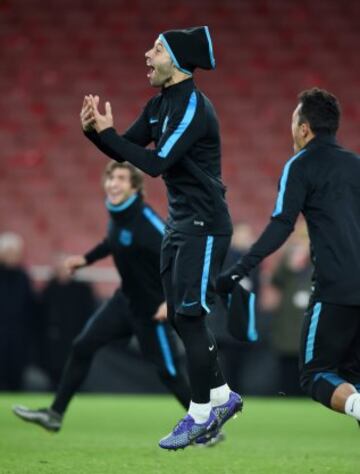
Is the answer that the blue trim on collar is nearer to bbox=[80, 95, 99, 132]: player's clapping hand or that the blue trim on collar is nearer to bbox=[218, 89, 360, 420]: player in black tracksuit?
bbox=[80, 95, 99, 132]: player's clapping hand

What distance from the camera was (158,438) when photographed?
28.9ft

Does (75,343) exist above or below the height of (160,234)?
below

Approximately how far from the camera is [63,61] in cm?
1505

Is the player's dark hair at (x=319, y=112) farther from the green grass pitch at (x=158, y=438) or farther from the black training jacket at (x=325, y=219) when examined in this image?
the green grass pitch at (x=158, y=438)

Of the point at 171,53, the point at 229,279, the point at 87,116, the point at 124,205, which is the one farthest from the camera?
the point at 124,205

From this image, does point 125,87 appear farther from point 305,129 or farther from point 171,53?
point 305,129

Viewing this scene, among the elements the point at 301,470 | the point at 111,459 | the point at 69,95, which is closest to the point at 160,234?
the point at 111,459

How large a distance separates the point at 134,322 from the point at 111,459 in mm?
1669

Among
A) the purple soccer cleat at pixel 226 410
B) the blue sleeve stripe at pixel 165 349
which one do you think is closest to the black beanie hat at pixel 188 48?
the purple soccer cleat at pixel 226 410

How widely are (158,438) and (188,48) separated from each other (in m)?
3.43

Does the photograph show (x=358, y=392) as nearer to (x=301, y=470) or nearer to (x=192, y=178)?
(x=301, y=470)

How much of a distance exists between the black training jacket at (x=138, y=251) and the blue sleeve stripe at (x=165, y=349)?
0.15 meters

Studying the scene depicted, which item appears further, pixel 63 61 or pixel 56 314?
pixel 63 61

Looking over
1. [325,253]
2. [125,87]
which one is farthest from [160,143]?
[125,87]
